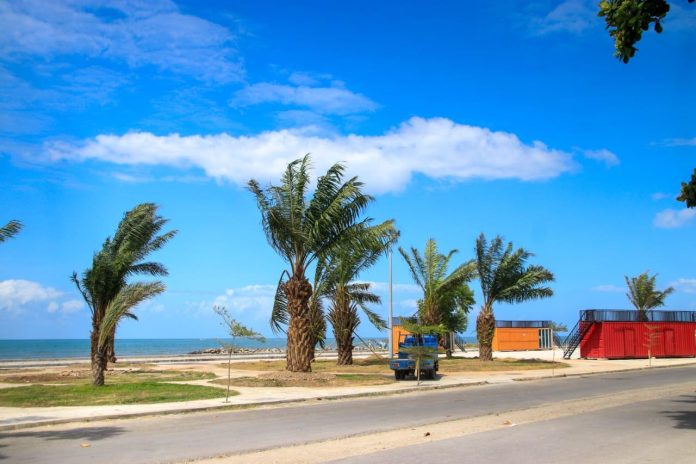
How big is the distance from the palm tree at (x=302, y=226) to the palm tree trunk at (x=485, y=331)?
15.7 m

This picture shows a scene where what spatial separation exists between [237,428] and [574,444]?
20.2 feet

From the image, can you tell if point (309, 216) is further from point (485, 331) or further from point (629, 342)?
point (629, 342)

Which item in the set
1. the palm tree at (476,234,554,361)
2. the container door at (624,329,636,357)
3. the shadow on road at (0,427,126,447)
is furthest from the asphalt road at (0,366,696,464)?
the container door at (624,329,636,357)

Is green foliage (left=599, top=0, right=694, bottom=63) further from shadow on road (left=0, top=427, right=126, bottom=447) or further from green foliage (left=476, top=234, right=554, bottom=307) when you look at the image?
green foliage (left=476, top=234, right=554, bottom=307)

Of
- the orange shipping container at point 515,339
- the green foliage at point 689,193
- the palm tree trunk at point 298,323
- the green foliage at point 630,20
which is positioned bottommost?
the orange shipping container at point 515,339

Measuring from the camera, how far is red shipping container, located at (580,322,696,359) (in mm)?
43781

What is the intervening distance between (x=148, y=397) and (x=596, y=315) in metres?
35.3

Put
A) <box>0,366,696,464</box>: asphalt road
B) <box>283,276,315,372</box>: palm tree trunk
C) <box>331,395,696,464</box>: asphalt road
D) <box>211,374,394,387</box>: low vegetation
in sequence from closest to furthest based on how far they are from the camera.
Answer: <box>331,395,696,464</box>: asphalt road
<box>0,366,696,464</box>: asphalt road
<box>211,374,394,387</box>: low vegetation
<box>283,276,315,372</box>: palm tree trunk

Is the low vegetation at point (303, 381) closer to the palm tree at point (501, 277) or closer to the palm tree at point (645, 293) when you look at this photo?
the palm tree at point (501, 277)

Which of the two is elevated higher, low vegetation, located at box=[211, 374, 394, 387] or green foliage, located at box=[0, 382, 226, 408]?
green foliage, located at box=[0, 382, 226, 408]

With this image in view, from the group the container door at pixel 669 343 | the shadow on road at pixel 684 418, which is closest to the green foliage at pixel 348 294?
the shadow on road at pixel 684 418

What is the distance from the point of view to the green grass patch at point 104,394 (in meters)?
16.5

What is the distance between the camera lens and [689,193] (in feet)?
41.4

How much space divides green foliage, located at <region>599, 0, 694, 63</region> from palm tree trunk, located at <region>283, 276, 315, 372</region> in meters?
15.4
